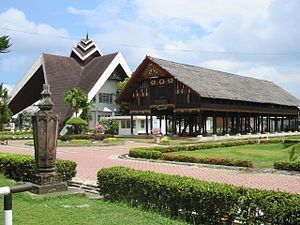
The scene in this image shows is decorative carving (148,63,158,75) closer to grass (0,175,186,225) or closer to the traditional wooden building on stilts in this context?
the traditional wooden building on stilts

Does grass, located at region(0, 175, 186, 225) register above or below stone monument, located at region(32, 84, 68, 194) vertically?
below

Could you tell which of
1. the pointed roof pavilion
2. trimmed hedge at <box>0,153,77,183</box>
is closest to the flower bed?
trimmed hedge at <box>0,153,77,183</box>

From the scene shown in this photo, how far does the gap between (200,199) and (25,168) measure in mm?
5899

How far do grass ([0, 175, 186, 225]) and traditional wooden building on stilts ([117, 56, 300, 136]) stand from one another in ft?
86.6

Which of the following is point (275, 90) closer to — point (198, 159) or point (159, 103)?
point (159, 103)

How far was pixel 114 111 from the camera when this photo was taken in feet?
168

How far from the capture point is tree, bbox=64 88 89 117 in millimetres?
40812

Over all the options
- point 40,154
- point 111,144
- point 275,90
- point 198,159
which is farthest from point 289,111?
point 40,154

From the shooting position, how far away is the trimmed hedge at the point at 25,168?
1009cm

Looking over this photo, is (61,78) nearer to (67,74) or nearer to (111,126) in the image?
(67,74)

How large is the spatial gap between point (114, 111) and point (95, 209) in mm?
44343

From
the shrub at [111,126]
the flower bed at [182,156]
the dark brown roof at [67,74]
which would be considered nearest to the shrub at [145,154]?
the flower bed at [182,156]

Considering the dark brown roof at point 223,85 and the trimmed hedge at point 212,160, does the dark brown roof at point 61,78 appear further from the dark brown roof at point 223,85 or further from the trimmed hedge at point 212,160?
the trimmed hedge at point 212,160

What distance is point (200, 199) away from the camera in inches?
245
